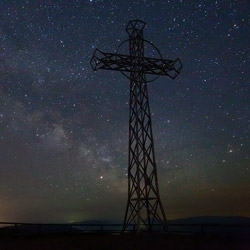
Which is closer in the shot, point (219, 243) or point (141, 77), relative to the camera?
point (219, 243)

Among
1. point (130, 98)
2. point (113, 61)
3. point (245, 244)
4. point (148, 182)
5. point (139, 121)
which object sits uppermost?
point (113, 61)

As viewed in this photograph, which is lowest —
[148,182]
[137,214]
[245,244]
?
[245,244]

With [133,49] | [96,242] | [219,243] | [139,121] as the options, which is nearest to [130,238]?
[96,242]

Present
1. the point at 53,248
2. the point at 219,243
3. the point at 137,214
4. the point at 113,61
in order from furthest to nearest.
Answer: the point at 113,61 < the point at 137,214 < the point at 219,243 < the point at 53,248

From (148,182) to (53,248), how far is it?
332 inches

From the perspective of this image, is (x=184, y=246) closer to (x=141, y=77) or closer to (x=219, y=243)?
(x=219, y=243)

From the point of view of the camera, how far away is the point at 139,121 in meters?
24.0

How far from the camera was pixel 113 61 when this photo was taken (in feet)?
79.7

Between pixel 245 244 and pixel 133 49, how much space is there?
Answer: 566 inches

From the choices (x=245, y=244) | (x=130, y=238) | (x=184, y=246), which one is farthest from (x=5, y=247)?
(x=245, y=244)

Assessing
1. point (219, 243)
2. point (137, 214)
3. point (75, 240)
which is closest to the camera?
point (219, 243)

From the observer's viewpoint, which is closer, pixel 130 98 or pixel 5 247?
pixel 5 247

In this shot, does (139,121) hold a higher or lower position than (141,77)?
lower

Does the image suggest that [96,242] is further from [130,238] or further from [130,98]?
[130,98]
